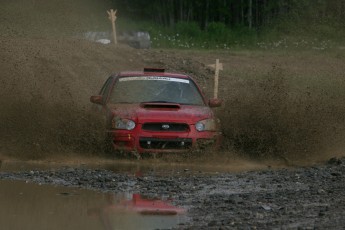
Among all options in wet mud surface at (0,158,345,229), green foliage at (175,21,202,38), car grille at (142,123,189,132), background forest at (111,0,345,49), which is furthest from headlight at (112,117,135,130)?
green foliage at (175,21,202,38)

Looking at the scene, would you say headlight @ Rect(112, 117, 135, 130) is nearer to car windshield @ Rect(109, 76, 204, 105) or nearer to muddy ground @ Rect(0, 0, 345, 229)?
muddy ground @ Rect(0, 0, 345, 229)

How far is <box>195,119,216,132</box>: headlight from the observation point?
15867mm

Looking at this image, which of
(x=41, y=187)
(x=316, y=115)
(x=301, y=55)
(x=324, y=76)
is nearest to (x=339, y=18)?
(x=301, y=55)

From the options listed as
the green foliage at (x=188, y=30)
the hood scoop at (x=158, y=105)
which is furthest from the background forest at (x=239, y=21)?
the hood scoop at (x=158, y=105)

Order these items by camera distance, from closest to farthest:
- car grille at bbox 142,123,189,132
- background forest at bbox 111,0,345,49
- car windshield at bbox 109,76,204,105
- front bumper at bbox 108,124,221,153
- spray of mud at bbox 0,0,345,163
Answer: front bumper at bbox 108,124,221,153 → car grille at bbox 142,123,189,132 → spray of mud at bbox 0,0,345,163 → car windshield at bbox 109,76,204,105 → background forest at bbox 111,0,345,49

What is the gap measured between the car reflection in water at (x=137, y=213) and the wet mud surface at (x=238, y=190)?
159mm

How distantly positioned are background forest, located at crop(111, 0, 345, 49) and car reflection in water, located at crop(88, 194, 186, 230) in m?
42.5

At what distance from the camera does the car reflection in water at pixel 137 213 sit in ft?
32.2

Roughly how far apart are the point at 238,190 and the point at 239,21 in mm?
62881

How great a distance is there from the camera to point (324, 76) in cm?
3916

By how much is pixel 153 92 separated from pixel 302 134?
2.71 metres

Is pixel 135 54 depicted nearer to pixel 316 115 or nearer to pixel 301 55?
pixel 301 55

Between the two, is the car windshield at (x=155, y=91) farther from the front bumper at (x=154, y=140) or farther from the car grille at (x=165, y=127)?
the front bumper at (x=154, y=140)

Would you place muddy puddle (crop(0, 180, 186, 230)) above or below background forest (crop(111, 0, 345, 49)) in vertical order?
above
